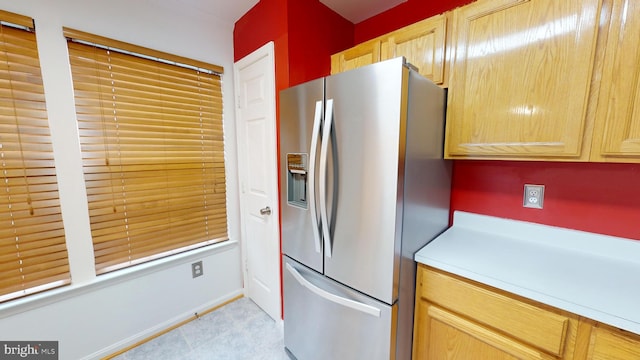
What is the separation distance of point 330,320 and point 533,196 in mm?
1227

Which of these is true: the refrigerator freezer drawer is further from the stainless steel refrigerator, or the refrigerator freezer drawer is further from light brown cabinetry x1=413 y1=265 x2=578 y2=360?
light brown cabinetry x1=413 y1=265 x2=578 y2=360

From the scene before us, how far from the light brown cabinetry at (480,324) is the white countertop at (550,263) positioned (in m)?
0.05

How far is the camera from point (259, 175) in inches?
72.7

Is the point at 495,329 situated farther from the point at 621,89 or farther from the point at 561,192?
the point at 621,89

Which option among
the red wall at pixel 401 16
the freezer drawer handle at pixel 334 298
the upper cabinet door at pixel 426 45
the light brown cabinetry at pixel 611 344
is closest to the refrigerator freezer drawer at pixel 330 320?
the freezer drawer handle at pixel 334 298

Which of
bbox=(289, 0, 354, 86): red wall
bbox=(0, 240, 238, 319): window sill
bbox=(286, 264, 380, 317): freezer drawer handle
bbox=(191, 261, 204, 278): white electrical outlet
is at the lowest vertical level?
bbox=(191, 261, 204, 278): white electrical outlet

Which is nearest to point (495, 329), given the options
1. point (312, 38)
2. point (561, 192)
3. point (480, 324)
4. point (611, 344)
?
point (480, 324)

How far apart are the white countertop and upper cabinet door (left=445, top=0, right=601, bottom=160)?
1.48 ft

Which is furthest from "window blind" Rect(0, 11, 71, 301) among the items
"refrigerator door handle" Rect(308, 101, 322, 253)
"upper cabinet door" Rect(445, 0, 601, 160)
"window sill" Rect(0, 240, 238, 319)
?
"upper cabinet door" Rect(445, 0, 601, 160)

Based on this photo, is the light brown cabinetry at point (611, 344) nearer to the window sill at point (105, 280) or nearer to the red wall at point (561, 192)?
the red wall at point (561, 192)

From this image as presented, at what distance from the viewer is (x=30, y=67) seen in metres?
1.22

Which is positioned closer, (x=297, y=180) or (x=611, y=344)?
(x=611, y=344)

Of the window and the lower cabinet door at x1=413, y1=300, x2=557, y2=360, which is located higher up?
the window

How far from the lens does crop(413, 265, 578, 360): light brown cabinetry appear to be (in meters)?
0.78
